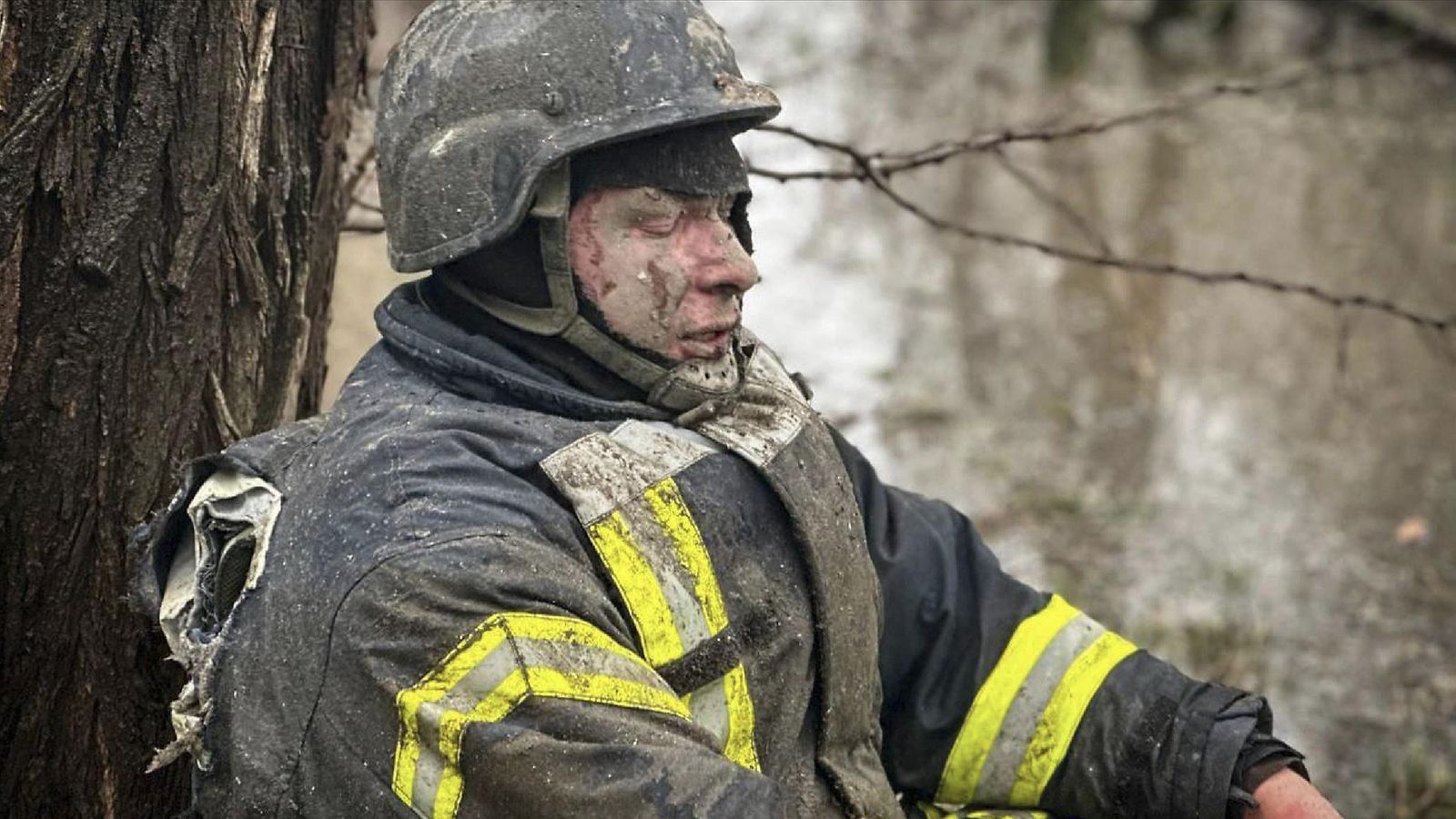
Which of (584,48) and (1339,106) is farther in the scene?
(1339,106)

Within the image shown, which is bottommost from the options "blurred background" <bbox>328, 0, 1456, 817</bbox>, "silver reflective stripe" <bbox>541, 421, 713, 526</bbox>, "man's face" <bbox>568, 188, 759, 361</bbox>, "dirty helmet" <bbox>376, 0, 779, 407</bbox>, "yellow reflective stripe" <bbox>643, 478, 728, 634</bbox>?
"blurred background" <bbox>328, 0, 1456, 817</bbox>

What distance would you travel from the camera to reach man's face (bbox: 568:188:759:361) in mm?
2238

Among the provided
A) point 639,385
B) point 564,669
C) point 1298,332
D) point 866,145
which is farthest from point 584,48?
point 866,145

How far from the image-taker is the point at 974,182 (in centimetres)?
900

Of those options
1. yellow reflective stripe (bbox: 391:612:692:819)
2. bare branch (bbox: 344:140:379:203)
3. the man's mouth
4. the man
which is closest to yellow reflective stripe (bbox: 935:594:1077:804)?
the man

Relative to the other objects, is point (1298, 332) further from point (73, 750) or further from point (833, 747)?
point (73, 750)

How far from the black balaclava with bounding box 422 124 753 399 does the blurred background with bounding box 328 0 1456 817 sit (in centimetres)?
99

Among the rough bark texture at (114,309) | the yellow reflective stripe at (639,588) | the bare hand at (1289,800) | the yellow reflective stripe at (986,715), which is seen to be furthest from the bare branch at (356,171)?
the bare hand at (1289,800)

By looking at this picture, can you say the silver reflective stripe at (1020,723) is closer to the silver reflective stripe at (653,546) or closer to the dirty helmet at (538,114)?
the silver reflective stripe at (653,546)

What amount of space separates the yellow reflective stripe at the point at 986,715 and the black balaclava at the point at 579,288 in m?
0.77

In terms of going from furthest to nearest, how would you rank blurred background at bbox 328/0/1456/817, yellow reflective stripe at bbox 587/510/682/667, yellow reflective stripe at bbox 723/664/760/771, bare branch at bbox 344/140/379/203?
blurred background at bbox 328/0/1456/817, bare branch at bbox 344/140/379/203, yellow reflective stripe at bbox 723/664/760/771, yellow reflective stripe at bbox 587/510/682/667

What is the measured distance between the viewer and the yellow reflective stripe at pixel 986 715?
2.60 metres

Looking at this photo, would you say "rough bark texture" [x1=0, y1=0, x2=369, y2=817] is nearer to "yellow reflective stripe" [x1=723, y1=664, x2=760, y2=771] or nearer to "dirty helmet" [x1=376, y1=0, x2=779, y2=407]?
"dirty helmet" [x1=376, y1=0, x2=779, y2=407]

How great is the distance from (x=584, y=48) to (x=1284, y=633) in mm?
3720
